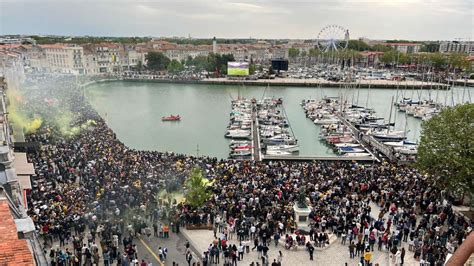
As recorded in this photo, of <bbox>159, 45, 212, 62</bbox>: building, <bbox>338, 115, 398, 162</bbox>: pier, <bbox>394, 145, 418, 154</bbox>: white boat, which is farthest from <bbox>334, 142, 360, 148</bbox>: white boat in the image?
<bbox>159, 45, 212, 62</bbox>: building

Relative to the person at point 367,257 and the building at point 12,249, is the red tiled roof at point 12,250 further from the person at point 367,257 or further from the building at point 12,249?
the person at point 367,257

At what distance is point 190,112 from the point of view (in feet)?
202

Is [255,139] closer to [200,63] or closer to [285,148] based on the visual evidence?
[285,148]

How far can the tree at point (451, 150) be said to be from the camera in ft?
63.6

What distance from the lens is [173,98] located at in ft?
250

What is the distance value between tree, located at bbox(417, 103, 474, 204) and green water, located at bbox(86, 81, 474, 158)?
55.4 feet

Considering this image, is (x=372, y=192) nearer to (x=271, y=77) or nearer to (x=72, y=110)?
(x=72, y=110)

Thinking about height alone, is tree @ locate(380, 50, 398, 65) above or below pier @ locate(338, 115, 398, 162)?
above

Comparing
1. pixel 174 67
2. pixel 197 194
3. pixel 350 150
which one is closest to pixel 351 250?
pixel 197 194

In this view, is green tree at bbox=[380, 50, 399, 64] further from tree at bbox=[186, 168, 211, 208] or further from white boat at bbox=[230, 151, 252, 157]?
tree at bbox=[186, 168, 211, 208]

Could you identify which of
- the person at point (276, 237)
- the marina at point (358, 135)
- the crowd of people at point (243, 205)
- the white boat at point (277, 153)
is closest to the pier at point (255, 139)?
the white boat at point (277, 153)

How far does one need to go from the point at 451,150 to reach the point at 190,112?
45.0 m

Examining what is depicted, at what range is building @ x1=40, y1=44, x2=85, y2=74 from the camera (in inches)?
4126

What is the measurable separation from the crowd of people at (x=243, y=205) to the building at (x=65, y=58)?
275 feet
